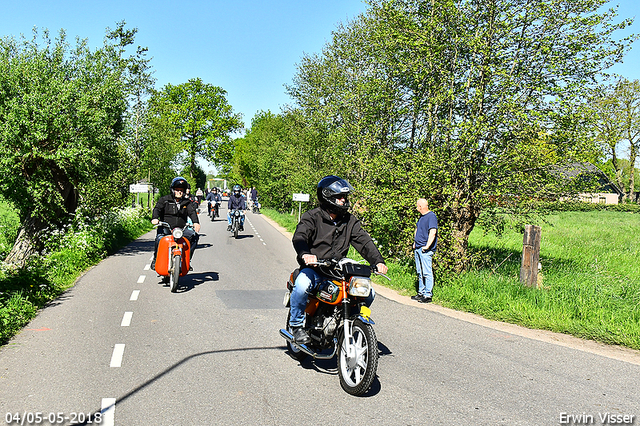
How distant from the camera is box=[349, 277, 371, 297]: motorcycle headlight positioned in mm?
4594

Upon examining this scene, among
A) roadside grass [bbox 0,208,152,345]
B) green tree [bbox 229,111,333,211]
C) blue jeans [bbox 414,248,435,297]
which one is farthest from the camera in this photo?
green tree [bbox 229,111,333,211]

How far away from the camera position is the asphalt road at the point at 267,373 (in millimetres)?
4188

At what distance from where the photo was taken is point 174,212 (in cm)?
1042

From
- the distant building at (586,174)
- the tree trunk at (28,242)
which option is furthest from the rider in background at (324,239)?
the tree trunk at (28,242)

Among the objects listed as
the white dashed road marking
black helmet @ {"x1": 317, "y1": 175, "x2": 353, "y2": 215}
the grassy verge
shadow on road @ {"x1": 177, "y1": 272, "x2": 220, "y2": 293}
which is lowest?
shadow on road @ {"x1": 177, "y1": 272, "x2": 220, "y2": 293}

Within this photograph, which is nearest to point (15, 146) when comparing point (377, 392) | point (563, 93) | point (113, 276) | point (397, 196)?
point (113, 276)

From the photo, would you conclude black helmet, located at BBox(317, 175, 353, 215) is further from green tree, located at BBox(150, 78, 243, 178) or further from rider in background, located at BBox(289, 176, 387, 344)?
green tree, located at BBox(150, 78, 243, 178)

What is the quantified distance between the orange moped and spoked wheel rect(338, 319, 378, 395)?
5587mm

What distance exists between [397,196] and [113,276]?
629cm

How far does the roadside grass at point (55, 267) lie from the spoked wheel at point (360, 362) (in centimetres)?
411

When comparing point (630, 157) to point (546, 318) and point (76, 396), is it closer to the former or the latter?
point (546, 318)

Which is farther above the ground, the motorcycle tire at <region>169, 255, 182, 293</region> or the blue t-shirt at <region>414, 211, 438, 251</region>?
the blue t-shirt at <region>414, 211, 438, 251</region>

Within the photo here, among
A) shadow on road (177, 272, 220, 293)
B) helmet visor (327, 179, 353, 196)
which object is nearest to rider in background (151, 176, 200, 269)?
shadow on road (177, 272, 220, 293)

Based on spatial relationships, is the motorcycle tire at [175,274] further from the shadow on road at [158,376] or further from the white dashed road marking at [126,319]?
the shadow on road at [158,376]
